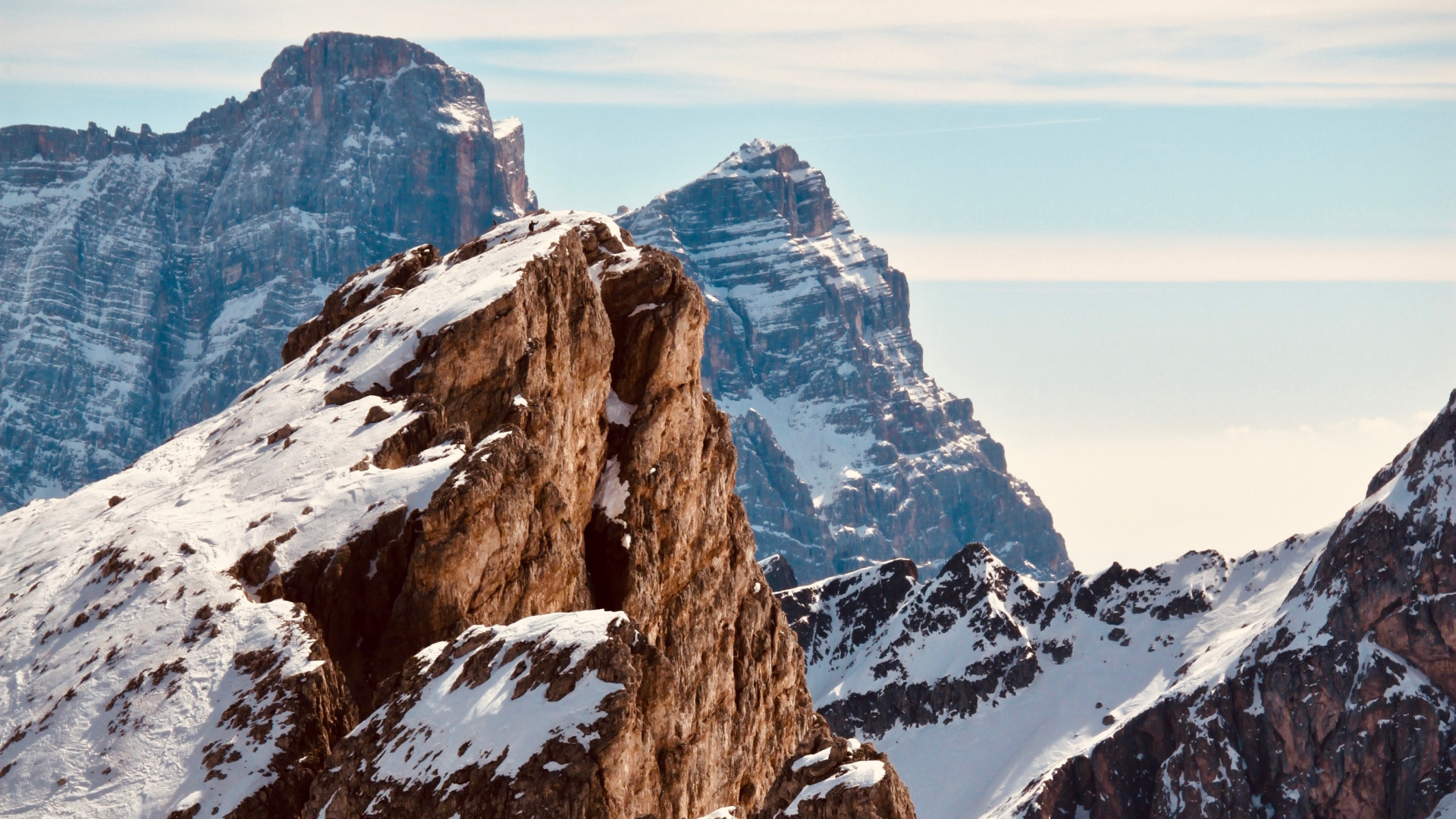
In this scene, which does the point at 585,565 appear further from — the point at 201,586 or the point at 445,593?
the point at 201,586

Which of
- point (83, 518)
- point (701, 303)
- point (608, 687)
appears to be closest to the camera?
point (608, 687)

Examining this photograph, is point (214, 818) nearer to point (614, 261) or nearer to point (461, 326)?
point (461, 326)

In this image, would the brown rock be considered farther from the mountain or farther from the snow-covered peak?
the snow-covered peak

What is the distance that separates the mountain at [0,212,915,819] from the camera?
176 ft

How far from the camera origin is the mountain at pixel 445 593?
53.8m

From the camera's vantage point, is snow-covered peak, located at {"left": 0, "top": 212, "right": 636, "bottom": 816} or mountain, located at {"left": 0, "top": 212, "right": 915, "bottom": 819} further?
snow-covered peak, located at {"left": 0, "top": 212, "right": 636, "bottom": 816}

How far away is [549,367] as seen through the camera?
85000mm

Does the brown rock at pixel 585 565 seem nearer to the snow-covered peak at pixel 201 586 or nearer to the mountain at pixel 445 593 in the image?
the mountain at pixel 445 593

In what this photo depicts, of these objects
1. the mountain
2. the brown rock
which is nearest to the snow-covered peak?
the mountain

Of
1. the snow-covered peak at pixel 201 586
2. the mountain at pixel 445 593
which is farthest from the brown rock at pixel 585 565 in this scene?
the snow-covered peak at pixel 201 586

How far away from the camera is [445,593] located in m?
66.5

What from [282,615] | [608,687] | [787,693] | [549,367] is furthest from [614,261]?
[608,687]

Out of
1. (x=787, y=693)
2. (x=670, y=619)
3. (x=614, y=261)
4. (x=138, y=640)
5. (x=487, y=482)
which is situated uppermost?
(x=614, y=261)

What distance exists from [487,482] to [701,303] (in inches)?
1212
